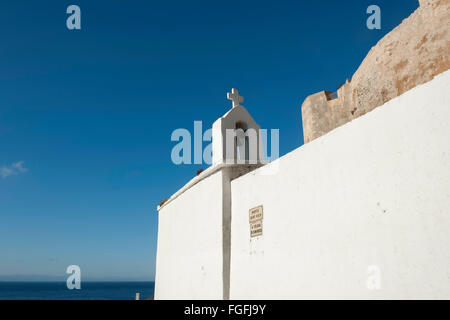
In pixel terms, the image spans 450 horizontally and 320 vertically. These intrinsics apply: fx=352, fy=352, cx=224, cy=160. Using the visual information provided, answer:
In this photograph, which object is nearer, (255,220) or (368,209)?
(368,209)

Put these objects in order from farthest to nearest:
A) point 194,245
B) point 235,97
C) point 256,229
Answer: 1. point 235,97
2. point 194,245
3. point 256,229

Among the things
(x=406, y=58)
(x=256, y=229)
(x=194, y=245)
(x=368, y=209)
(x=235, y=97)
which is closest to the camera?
(x=368, y=209)

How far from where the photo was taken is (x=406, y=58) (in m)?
4.23

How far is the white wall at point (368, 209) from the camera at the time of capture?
2.66m

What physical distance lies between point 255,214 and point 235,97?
3204 millimetres

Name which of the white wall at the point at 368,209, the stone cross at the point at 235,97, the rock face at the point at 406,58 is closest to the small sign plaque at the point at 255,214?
the white wall at the point at 368,209

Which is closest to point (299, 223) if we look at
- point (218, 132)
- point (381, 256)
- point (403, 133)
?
point (381, 256)

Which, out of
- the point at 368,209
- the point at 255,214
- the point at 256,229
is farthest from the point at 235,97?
the point at 368,209

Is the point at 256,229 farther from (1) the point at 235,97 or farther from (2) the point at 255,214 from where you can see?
(1) the point at 235,97

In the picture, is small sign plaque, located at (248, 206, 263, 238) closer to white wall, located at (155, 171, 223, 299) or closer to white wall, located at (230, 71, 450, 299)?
white wall, located at (230, 71, 450, 299)

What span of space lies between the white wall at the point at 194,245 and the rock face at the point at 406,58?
274cm

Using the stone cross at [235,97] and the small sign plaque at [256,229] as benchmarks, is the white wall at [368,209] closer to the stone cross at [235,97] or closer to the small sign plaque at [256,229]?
the small sign plaque at [256,229]

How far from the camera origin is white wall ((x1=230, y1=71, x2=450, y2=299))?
2.66 metres
